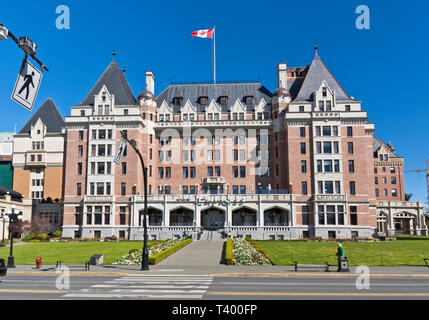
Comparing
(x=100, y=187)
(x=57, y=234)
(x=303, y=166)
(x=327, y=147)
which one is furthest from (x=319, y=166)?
(x=57, y=234)

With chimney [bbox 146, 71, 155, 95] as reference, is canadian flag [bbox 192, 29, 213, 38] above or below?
above

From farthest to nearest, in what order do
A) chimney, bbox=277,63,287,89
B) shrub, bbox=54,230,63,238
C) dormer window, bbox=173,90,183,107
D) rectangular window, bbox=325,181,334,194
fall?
1. dormer window, bbox=173,90,183,107
2. chimney, bbox=277,63,287,89
3. shrub, bbox=54,230,63,238
4. rectangular window, bbox=325,181,334,194

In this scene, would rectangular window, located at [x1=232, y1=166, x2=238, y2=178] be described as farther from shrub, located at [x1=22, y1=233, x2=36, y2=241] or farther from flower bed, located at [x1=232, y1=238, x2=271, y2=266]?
flower bed, located at [x1=232, y1=238, x2=271, y2=266]

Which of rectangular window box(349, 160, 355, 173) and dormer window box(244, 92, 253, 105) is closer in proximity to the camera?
rectangular window box(349, 160, 355, 173)

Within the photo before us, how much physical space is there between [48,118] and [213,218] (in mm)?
42484

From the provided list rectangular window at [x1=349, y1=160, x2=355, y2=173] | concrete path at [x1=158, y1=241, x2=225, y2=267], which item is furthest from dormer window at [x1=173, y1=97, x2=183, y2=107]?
concrete path at [x1=158, y1=241, x2=225, y2=267]

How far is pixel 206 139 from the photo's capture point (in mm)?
66750

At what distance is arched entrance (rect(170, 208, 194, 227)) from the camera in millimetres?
63844

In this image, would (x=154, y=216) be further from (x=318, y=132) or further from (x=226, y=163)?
(x=318, y=132)

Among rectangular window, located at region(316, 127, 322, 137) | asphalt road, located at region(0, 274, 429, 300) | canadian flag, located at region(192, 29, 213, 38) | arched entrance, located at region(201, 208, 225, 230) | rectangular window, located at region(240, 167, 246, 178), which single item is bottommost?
asphalt road, located at region(0, 274, 429, 300)

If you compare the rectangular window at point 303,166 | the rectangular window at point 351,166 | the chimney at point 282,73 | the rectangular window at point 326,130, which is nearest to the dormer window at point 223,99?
the chimney at point 282,73

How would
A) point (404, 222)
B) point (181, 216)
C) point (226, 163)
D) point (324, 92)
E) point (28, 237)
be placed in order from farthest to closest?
point (404, 222) < point (226, 163) < point (181, 216) < point (324, 92) < point (28, 237)

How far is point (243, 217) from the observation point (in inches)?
2484

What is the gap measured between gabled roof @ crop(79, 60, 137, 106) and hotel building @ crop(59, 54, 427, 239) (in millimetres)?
204
